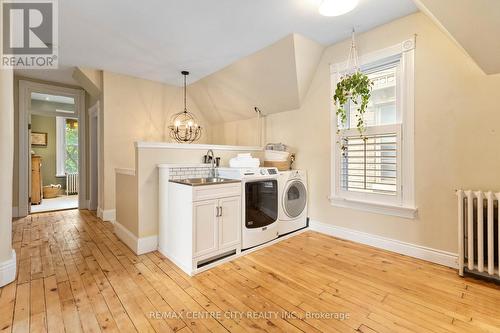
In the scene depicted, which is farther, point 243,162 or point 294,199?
point 294,199

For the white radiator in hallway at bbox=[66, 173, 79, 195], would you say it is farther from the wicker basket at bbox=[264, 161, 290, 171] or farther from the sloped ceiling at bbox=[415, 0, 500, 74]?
the sloped ceiling at bbox=[415, 0, 500, 74]

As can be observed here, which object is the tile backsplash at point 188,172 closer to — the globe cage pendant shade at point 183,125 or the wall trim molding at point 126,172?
the wall trim molding at point 126,172

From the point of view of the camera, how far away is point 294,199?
131 inches

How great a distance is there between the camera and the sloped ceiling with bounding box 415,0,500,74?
5.35 ft

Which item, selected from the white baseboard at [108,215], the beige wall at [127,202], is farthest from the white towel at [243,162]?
the white baseboard at [108,215]

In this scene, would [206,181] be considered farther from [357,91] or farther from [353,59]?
[353,59]

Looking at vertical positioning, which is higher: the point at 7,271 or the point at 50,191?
the point at 50,191

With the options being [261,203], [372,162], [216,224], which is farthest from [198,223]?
[372,162]

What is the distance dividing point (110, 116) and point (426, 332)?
4.75 metres

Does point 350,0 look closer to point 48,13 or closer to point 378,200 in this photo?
point 378,200

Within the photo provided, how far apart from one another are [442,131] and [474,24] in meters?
0.96

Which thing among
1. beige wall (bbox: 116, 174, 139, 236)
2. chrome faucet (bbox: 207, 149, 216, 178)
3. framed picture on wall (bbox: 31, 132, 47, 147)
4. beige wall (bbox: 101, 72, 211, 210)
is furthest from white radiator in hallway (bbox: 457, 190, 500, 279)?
framed picture on wall (bbox: 31, 132, 47, 147)

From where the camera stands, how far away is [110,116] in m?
3.99

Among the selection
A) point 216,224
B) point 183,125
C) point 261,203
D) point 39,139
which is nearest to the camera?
point 216,224
